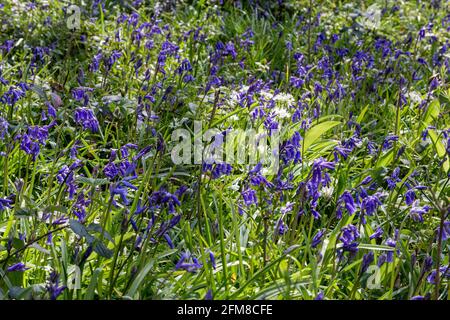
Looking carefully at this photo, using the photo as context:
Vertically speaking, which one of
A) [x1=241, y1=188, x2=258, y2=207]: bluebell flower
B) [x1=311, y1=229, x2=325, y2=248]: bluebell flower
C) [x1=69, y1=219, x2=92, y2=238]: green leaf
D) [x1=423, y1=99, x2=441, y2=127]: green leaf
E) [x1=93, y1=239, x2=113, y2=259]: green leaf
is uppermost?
[x1=69, y1=219, x2=92, y2=238]: green leaf

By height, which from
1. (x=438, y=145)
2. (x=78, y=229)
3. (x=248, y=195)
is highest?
(x=78, y=229)

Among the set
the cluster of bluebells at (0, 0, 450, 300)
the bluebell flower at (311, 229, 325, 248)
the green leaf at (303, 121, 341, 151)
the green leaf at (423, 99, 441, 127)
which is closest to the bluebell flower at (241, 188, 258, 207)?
the cluster of bluebells at (0, 0, 450, 300)

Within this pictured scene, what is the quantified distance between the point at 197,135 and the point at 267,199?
79 centimetres

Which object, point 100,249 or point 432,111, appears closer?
point 100,249

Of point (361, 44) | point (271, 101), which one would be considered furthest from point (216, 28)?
point (271, 101)

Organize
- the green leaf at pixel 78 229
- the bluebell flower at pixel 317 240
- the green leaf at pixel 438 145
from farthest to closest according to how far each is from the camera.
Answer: the green leaf at pixel 438 145, the bluebell flower at pixel 317 240, the green leaf at pixel 78 229

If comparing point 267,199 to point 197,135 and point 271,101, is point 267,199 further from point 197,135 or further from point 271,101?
point 271,101

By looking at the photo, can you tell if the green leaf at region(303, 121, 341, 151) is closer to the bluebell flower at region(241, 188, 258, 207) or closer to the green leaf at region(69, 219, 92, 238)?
the bluebell flower at region(241, 188, 258, 207)

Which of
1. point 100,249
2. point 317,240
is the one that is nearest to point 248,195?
point 317,240

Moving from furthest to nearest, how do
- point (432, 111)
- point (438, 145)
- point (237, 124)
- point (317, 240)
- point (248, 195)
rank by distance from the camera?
point (432, 111), point (237, 124), point (438, 145), point (248, 195), point (317, 240)

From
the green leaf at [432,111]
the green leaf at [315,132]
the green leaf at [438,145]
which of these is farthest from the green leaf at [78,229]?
the green leaf at [432,111]

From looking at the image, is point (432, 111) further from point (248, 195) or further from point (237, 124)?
point (248, 195)

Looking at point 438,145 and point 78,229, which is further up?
point 78,229

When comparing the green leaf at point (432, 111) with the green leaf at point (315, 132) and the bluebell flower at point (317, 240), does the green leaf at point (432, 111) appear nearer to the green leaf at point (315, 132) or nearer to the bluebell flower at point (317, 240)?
the green leaf at point (315, 132)
